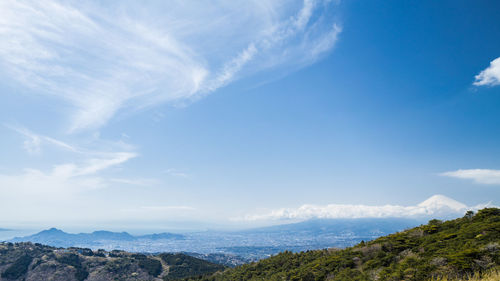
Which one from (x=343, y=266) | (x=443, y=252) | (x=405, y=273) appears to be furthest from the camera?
(x=343, y=266)

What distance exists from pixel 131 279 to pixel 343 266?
280ft

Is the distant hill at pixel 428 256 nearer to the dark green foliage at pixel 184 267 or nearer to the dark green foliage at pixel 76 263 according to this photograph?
the dark green foliage at pixel 184 267

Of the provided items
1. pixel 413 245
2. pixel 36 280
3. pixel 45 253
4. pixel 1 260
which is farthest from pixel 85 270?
pixel 413 245

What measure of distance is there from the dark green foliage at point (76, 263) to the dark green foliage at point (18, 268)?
31.4 feet

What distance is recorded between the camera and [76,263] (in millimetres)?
92125

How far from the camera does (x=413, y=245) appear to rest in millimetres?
21797

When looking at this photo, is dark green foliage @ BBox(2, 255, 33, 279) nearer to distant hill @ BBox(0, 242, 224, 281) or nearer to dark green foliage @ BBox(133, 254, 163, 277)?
distant hill @ BBox(0, 242, 224, 281)

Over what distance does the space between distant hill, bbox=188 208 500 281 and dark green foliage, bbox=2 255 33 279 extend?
100884mm

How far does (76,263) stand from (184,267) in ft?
130

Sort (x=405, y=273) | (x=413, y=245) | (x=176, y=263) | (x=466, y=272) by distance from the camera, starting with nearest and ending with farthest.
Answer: (x=466, y=272) → (x=405, y=273) → (x=413, y=245) → (x=176, y=263)

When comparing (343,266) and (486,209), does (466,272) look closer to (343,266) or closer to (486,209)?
(343,266)

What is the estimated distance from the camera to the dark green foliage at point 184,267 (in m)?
86.4

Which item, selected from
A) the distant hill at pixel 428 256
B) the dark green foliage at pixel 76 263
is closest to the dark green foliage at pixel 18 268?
the dark green foliage at pixel 76 263

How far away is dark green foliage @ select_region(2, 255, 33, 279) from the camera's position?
82106 millimetres
